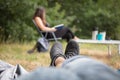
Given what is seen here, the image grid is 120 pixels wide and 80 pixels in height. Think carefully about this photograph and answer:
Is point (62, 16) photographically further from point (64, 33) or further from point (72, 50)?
point (72, 50)

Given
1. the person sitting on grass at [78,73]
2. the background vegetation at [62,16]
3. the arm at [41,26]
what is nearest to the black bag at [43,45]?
the arm at [41,26]

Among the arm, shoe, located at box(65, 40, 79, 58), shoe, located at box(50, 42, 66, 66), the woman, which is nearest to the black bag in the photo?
the woman

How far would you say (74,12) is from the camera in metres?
13.2

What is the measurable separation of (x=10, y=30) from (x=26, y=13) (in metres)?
0.55

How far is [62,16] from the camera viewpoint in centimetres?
1116

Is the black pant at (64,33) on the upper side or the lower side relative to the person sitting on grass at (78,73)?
lower

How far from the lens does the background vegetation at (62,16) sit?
8.69m

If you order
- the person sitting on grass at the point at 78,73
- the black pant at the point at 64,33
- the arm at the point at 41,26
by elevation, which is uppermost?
the person sitting on grass at the point at 78,73

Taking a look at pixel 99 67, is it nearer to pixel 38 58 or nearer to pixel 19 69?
pixel 19 69

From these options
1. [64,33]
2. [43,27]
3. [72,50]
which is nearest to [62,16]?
[64,33]

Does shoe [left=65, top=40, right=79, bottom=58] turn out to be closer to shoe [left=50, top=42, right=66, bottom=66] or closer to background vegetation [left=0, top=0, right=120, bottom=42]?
shoe [left=50, top=42, right=66, bottom=66]

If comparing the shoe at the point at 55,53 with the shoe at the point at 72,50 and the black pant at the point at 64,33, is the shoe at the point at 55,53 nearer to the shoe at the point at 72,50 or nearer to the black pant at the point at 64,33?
the shoe at the point at 72,50

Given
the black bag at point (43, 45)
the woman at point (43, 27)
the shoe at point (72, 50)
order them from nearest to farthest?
the shoe at point (72, 50) < the black bag at point (43, 45) < the woman at point (43, 27)

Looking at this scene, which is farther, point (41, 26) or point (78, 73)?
point (41, 26)
